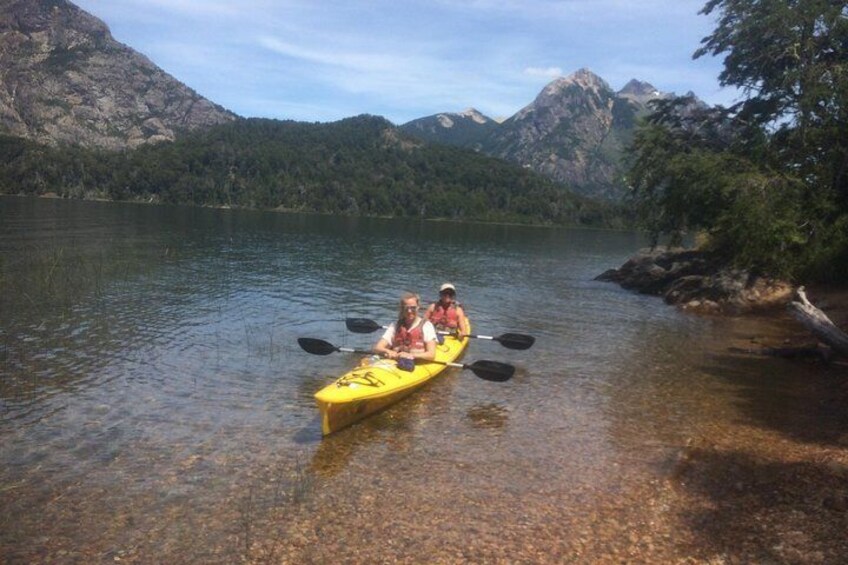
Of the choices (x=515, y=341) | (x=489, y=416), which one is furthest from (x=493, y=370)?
(x=515, y=341)

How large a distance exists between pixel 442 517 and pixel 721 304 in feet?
78.2

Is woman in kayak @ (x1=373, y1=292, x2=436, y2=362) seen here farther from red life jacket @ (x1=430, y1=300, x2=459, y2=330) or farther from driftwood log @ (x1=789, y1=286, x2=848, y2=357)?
driftwood log @ (x1=789, y1=286, x2=848, y2=357)

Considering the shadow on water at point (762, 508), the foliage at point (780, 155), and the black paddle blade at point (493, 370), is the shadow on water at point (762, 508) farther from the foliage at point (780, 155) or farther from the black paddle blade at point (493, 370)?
the foliage at point (780, 155)

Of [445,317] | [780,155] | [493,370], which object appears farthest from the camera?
[780,155]

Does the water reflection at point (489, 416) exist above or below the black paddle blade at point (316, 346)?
below

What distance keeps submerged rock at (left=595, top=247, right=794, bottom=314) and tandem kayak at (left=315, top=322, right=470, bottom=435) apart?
18857 mm

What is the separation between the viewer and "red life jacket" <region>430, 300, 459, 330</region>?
1819 cm

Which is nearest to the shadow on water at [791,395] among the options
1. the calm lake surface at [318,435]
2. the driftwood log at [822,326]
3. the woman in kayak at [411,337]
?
the calm lake surface at [318,435]

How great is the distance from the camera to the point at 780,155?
96.1 feet

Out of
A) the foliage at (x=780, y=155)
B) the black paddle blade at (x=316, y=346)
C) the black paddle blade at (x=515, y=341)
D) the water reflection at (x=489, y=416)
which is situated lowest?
the water reflection at (x=489, y=416)

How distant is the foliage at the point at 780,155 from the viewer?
2620cm

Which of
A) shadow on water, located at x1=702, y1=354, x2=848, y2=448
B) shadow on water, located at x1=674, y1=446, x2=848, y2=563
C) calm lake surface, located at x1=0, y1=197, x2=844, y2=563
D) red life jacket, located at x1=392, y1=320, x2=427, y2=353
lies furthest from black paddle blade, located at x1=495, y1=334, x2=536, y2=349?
shadow on water, located at x1=674, y1=446, x2=848, y2=563

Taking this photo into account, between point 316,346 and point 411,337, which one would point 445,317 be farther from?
point 316,346

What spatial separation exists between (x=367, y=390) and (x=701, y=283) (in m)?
25.2
